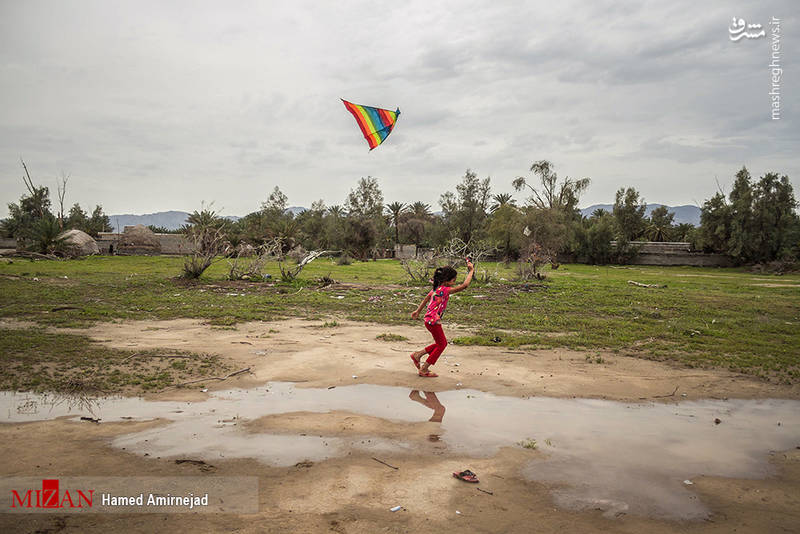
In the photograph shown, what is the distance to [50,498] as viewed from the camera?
3.90m

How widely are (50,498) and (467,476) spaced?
3199 millimetres

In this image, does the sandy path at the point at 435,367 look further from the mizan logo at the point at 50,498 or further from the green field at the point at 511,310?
the mizan logo at the point at 50,498

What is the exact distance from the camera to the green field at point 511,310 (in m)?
10.1

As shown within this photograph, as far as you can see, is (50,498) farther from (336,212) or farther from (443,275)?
(336,212)

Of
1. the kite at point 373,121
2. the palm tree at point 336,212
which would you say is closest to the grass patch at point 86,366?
the kite at point 373,121

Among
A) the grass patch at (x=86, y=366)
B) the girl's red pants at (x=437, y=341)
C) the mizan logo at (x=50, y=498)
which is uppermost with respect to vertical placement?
the girl's red pants at (x=437, y=341)

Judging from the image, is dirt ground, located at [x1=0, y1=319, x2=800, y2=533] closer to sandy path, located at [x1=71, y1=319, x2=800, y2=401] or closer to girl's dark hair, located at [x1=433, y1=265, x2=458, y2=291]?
sandy path, located at [x1=71, y1=319, x2=800, y2=401]

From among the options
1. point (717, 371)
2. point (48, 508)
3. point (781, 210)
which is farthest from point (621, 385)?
point (781, 210)

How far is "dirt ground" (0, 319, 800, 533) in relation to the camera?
3645 mm

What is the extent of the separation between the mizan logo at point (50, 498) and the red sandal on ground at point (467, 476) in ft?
9.21

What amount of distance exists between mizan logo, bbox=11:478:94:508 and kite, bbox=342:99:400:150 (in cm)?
958

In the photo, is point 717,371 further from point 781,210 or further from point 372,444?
point 781,210

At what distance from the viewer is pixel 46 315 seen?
12266 millimetres

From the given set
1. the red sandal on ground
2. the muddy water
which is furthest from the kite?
the red sandal on ground
